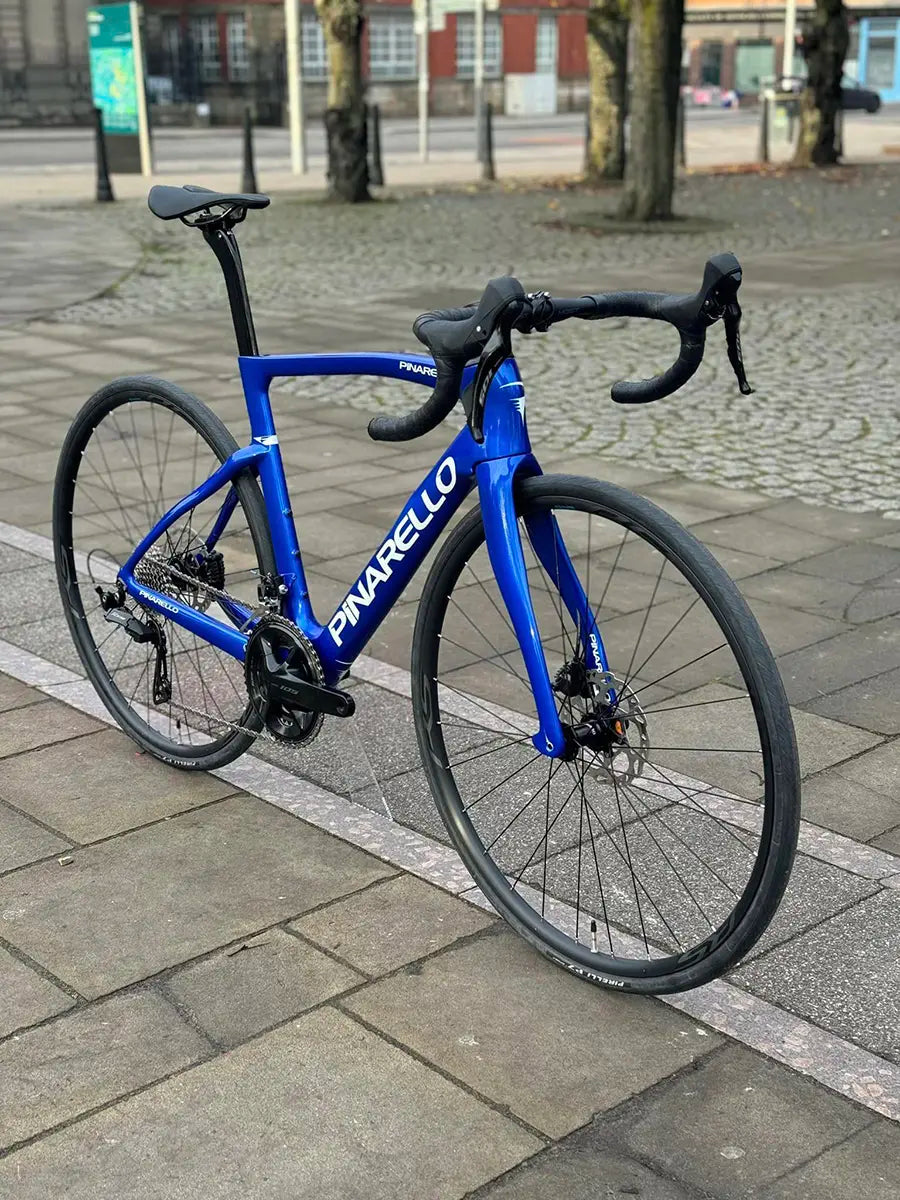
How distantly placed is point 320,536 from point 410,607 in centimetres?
83

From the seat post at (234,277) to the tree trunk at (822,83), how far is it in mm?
20515

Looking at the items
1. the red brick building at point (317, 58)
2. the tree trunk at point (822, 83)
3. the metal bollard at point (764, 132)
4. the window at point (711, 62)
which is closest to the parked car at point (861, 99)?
the red brick building at point (317, 58)

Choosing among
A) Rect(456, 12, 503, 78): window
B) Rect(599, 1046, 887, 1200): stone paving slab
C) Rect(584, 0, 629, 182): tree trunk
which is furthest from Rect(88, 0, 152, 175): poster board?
Rect(456, 12, 503, 78): window

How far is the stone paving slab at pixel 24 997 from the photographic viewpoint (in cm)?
284

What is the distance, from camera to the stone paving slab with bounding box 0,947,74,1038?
2.84m

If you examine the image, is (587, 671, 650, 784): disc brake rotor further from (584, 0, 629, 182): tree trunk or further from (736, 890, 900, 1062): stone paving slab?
(584, 0, 629, 182): tree trunk

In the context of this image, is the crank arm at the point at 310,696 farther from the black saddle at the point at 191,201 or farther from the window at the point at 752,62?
the window at the point at 752,62

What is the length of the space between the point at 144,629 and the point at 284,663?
2.14ft

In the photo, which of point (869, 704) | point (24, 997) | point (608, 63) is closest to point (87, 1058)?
point (24, 997)

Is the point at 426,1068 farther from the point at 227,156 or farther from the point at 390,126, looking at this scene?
the point at 390,126

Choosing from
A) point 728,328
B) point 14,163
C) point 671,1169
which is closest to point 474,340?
point 728,328

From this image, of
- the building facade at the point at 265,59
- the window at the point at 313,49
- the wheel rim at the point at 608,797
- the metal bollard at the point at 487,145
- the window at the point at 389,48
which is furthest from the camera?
the window at the point at 389,48

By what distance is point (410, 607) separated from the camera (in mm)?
5090

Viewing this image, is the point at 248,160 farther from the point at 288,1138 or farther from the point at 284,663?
the point at 288,1138
